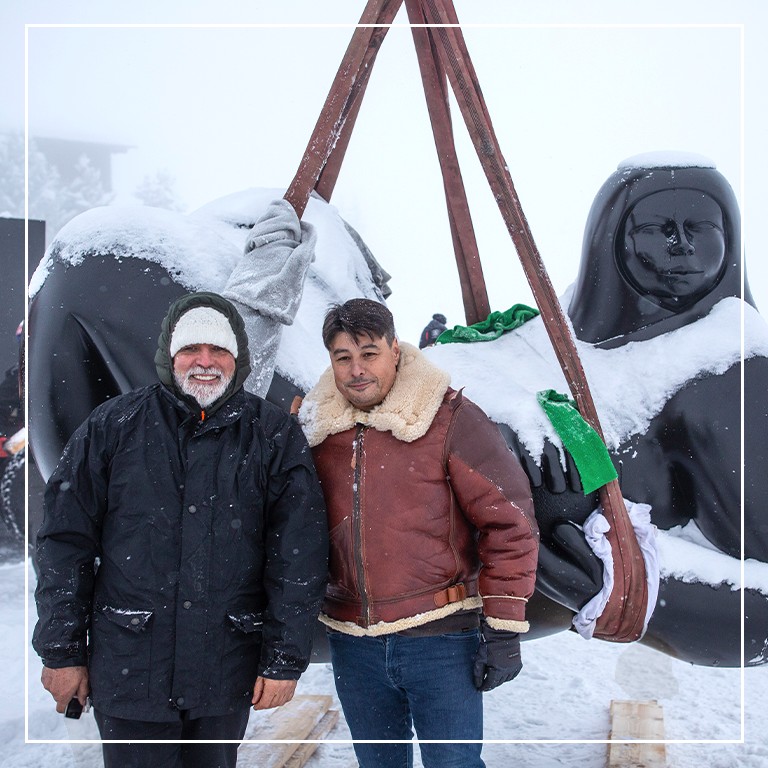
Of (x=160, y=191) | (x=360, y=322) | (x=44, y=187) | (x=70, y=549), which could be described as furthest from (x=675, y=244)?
(x=44, y=187)

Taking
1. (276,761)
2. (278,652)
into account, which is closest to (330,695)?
(276,761)

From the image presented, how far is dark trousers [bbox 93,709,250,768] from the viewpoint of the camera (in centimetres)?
134

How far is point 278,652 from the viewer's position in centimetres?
132

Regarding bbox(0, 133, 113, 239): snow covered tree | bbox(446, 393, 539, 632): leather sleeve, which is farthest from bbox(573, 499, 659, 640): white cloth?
bbox(0, 133, 113, 239): snow covered tree

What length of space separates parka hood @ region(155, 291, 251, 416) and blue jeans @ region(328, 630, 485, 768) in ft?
1.62

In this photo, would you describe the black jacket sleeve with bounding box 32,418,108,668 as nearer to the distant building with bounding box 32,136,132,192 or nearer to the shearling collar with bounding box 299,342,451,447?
the shearling collar with bounding box 299,342,451,447

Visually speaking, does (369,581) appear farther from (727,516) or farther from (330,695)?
(330,695)

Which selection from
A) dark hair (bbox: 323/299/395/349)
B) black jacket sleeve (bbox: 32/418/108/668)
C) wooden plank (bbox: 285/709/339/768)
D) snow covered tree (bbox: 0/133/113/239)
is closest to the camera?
black jacket sleeve (bbox: 32/418/108/668)

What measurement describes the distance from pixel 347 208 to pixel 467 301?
1.33ft

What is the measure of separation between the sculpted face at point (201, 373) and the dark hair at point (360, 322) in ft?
0.65

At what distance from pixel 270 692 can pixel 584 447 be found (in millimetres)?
834

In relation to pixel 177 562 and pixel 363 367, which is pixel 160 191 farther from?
pixel 177 562

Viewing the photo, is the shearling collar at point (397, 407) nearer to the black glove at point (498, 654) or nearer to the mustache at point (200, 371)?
the mustache at point (200, 371)

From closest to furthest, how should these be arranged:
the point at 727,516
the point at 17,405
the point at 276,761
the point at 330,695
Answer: the point at 727,516, the point at 17,405, the point at 276,761, the point at 330,695
